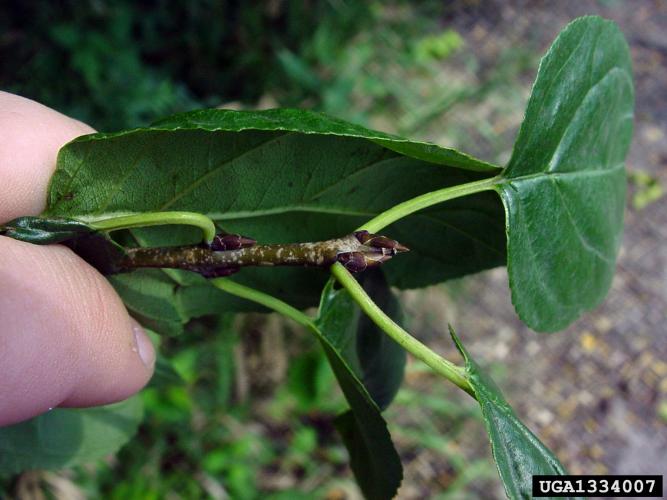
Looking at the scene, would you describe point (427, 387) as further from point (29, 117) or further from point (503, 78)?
point (29, 117)

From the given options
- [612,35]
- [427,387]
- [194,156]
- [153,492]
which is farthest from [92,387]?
[427,387]

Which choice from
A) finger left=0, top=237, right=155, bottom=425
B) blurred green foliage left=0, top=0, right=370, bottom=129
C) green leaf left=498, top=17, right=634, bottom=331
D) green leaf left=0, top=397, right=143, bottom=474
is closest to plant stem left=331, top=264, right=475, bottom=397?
green leaf left=498, top=17, right=634, bottom=331

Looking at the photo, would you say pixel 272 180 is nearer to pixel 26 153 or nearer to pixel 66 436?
pixel 26 153

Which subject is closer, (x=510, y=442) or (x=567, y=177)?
(x=510, y=442)

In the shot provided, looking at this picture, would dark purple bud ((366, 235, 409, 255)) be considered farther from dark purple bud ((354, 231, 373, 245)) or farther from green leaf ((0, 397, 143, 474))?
green leaf ((0, 397, 143, 474))

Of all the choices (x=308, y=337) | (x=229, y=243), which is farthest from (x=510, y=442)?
(x=308, y=337)

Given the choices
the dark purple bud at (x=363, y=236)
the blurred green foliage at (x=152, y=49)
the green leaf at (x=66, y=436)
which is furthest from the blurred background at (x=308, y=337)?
the dark purple bud at (x=363, y=236)

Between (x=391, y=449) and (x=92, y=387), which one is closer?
(x=391, y=449)
